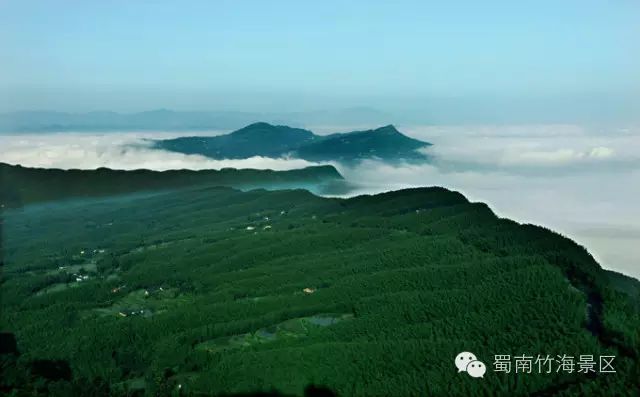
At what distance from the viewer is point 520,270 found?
54.9 metres

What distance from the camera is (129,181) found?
11612 centimetres

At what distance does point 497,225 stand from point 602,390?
120 feet

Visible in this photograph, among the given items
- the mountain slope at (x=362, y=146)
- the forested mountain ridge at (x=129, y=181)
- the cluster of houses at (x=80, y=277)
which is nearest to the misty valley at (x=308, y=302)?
the cluster of houses at (x=80, y=277)

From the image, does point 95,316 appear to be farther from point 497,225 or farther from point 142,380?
point 497,225

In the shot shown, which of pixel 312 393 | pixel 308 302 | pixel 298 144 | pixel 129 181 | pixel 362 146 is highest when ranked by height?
pixel 298 144

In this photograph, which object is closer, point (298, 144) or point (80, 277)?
point (80, 277)

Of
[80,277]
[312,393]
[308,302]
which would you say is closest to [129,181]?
[80,277]

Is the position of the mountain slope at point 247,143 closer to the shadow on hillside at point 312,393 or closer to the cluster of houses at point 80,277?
the cluster of houses at point 80,277

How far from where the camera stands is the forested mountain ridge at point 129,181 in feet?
351

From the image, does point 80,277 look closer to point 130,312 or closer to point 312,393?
point 130,312

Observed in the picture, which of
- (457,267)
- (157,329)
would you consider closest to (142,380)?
A: (157,329)

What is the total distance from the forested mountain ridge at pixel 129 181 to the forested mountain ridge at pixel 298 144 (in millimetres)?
14967

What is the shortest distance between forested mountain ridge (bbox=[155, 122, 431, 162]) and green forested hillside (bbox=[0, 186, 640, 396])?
A: 47994mm

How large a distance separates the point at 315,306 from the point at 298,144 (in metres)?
104
